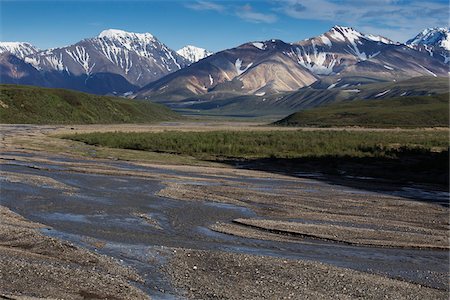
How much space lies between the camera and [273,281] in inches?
770

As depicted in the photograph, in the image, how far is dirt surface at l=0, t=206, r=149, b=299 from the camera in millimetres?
17609

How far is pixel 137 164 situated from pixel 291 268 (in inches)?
1604

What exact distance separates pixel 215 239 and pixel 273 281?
6936mm

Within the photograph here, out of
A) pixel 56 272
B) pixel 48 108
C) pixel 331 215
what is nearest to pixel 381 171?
pixel 331 215

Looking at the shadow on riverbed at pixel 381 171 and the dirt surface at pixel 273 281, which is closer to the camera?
the dirt surface at pixel 273 281

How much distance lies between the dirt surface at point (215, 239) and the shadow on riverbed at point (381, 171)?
0.74 metres

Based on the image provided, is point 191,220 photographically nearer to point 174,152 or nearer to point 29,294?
point 29,294

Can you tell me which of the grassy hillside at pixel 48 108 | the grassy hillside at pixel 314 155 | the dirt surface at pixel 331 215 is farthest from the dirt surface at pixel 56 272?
the grassy hillside at pixel 48 108

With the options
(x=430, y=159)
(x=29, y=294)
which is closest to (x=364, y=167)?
(x=430, y=159)

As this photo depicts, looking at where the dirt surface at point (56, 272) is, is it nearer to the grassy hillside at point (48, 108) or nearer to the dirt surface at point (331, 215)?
the dirt surface at point (331, 215)

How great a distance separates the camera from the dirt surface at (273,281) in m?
18.3

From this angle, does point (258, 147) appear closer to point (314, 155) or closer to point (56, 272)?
point (314, 155)

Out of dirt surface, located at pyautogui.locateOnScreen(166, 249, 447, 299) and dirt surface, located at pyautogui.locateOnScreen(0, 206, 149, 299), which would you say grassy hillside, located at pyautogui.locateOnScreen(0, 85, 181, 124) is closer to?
dirt surface, located at pyautogui.locateOnScreen(0, 206, 149, 299)

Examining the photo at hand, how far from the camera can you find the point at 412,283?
2016 centimetres
